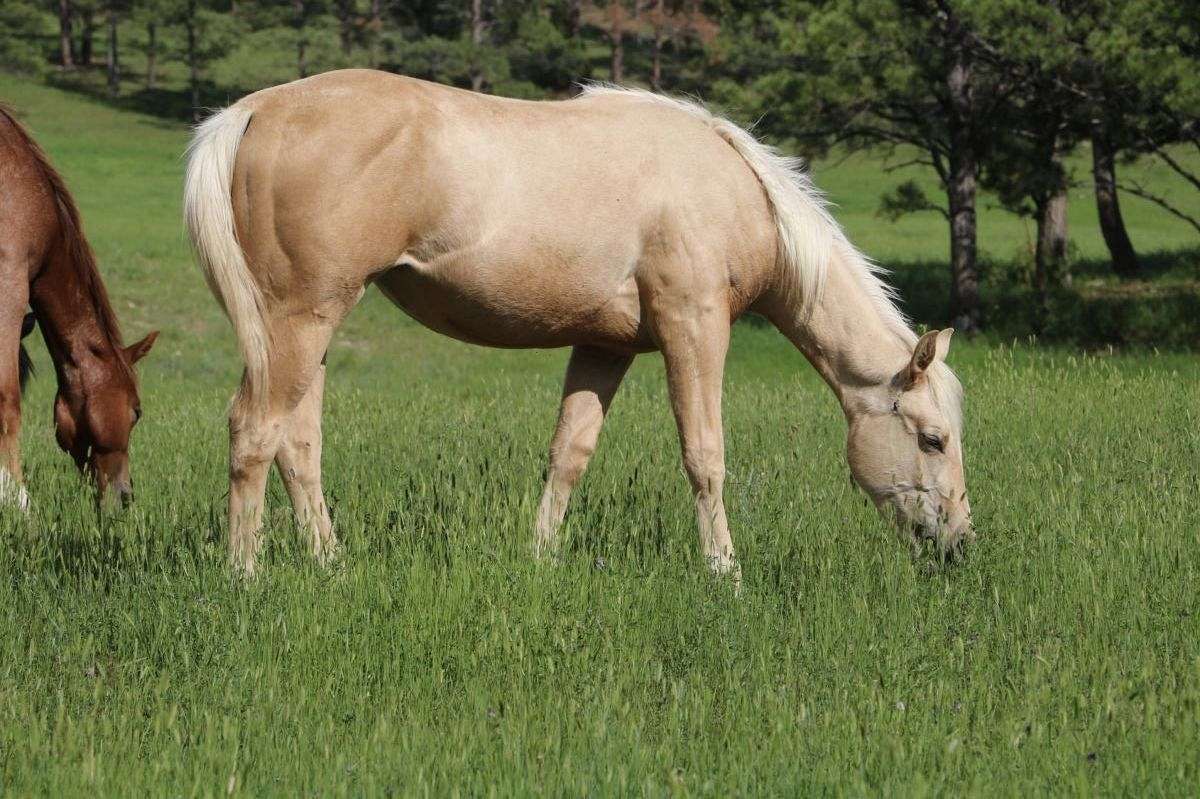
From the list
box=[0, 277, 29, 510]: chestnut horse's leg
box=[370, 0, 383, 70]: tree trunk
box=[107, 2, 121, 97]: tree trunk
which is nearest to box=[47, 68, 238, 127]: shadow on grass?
box=[107, 2, 121, 97]: tree trunk

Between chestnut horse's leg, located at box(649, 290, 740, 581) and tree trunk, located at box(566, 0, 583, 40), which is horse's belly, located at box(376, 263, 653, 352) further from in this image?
tree trunk, located at box(566, 0, 583, 40)

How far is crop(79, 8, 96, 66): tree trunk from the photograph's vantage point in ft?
190

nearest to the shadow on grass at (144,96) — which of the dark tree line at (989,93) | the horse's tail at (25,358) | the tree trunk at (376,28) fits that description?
the tree trunk at (376,28)

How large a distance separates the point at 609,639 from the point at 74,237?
11.7 ft

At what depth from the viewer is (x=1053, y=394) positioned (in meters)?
9.80

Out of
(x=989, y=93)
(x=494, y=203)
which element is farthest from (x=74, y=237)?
(x=989, y=93)

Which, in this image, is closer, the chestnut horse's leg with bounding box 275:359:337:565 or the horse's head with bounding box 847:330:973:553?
the chestnut horse's leg with bounding box 275:359:337:565

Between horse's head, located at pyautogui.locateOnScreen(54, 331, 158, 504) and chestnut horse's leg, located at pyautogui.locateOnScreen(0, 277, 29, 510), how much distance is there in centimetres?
47

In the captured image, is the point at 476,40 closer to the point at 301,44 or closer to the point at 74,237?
the point at 301,44

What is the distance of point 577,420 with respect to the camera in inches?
239

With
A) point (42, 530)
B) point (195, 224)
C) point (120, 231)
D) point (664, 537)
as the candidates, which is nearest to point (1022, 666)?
point (664, 537)

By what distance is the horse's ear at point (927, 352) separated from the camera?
5676 millimetres

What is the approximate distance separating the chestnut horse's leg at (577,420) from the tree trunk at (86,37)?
57.8 metres

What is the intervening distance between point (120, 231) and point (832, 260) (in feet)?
74.2
